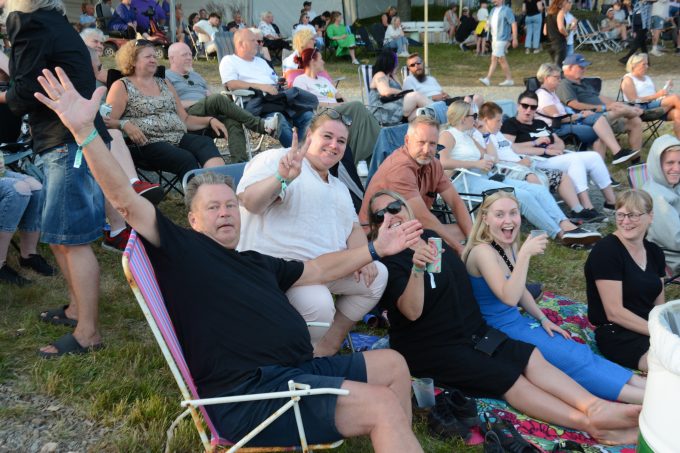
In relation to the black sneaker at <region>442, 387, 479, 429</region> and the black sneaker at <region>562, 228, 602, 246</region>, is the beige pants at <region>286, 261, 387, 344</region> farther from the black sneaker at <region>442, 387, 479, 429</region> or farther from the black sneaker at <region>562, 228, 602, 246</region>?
the black sneaker at <region>562, 228, 602, 246</region>

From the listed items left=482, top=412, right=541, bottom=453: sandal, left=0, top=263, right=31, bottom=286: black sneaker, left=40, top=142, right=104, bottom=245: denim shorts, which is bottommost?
left=482, top=412, right=541, bottom=453: sandal

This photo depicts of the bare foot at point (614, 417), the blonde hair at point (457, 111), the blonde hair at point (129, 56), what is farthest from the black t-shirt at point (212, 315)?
the blonde hair at point (457, 111)

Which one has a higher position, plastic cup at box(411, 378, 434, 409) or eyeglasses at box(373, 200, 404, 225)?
eyeglasses at box(373, 200, 404, 225)

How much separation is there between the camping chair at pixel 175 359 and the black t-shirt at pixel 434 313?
106 cm

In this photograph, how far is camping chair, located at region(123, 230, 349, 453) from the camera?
89.4 inches

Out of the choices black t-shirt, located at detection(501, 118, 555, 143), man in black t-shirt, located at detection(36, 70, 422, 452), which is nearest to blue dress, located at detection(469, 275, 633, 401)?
man in black t-shirt, located at detection(36, 70, 422, 452)

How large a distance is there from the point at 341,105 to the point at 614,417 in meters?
4.22

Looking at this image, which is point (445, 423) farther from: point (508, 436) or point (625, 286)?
point (625, 286)

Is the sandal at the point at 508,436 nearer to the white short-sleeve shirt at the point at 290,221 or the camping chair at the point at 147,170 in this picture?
the white short-sleeve shirt at the point at 290,221

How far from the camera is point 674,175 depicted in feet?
16.6

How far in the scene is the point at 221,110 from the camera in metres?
6.14

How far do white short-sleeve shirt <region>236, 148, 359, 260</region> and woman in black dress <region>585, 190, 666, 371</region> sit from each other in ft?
4.82

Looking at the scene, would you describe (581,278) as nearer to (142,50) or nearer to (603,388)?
(603,388)

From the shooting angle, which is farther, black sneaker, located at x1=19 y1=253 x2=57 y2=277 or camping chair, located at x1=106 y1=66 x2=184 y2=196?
camping chair, located at x1=106 y1=66 x2=184 y2=196
